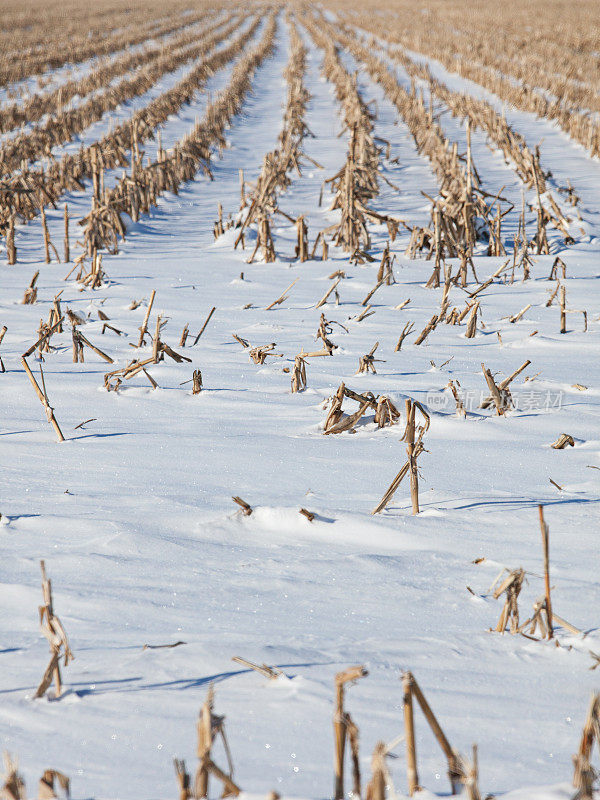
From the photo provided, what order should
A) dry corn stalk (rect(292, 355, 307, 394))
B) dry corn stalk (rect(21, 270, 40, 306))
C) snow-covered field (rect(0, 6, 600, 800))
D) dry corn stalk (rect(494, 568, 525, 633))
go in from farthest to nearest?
dry corn stalk (rect(21, 270, 40, 306))
dry corn stalk (rect(292, 355, 307, 394))
dry corn stalk (rect(494, 568, 525, 633))
snow-covered field (rect(0, 6, 600, 800))

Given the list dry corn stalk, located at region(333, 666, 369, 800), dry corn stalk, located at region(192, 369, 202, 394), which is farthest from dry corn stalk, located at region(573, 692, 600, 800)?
dry corn stalk, located at region(192, 369, 202, 394)

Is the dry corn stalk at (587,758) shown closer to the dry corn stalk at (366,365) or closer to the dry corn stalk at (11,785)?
the dry corn stalk at (11,785)

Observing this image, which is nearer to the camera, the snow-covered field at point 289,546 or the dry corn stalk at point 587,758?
the dry corn stalk at point 587,758

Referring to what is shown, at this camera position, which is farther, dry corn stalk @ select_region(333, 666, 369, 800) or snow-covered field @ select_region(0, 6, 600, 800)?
snow-covered field @ select_region(0, 6, 600, 800)

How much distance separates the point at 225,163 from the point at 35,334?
6383mm

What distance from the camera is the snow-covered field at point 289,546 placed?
143 centimetres

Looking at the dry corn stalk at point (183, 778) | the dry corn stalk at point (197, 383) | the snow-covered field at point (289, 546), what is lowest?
the snow-covered field at point (289, 546)

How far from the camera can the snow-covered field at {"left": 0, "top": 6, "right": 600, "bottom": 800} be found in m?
1.43

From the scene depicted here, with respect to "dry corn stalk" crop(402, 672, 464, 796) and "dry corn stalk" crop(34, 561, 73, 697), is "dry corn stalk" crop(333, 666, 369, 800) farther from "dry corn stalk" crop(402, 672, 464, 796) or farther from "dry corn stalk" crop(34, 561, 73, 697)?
"dry corn stalk" crop(34, 561, 73, 697)

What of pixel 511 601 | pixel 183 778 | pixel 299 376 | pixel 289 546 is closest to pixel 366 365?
pixel 299 376

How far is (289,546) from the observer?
2.18m

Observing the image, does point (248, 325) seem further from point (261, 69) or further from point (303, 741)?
point (261, 69)

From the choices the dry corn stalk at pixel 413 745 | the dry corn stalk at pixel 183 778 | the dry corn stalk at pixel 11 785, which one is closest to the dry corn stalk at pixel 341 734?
the dry corn stalk at pixel 413 745

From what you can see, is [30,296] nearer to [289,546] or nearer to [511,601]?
[289,546]
